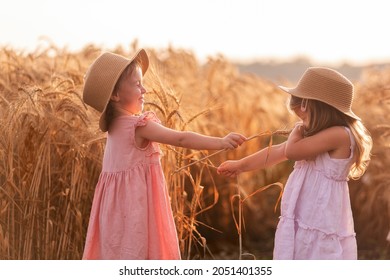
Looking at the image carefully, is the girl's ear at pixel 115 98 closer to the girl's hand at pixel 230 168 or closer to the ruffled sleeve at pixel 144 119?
the ruffled sleeve at pixel 144 119

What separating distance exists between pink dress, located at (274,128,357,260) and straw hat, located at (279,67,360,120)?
0.14 metres

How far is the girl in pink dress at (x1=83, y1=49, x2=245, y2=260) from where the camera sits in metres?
3.93

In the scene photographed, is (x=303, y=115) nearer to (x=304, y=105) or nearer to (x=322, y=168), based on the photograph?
(x=304, y=105)

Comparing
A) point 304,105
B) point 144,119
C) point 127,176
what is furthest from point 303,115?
point 127,176

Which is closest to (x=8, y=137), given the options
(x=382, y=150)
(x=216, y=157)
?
(x=216, y=157)

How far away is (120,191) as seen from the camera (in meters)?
3.96

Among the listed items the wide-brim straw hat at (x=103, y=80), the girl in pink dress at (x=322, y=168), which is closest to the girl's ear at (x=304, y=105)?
the girl in pink dress at (x=322, y=168)

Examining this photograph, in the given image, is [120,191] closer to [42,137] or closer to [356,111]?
[42,137]

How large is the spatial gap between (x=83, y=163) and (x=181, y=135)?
0.98m

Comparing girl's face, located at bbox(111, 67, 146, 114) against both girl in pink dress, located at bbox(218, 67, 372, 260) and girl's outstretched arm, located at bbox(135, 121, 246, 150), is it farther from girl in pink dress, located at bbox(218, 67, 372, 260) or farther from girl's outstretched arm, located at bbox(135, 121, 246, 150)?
girl in pink dress, located at bbox(218, 67, 372, 260)

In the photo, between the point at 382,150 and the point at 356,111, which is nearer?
the point at 382,150

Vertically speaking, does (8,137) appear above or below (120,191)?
above

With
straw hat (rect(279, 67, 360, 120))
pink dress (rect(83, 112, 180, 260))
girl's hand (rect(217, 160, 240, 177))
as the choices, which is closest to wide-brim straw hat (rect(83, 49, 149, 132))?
pink dress (rect(83, 112, 180, 260))

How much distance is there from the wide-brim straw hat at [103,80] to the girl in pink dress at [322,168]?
775mm
